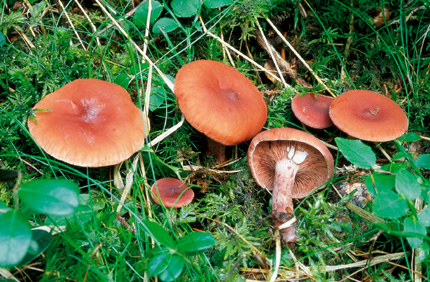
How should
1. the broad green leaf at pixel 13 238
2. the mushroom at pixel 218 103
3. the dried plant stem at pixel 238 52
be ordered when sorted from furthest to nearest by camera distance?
1. the dried plant stem at pixel 238 52
2. the mushroom at pixel 218 103
3. the broad green leaf at pixel 13 238

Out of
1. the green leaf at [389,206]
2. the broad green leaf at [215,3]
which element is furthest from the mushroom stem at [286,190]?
the broad green leaf at [215,3]

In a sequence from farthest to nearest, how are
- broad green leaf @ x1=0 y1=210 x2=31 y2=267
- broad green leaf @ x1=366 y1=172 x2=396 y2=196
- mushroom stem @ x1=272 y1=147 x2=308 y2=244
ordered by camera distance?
1. mushroom stem @ x1=272 y1=147 x2=308 y2=244
2. broad green leaf @ x1=366 y1=172 x2=396 y2=196
3. broad green leaf @ x1=0 y1=210 x2=31 y2=267

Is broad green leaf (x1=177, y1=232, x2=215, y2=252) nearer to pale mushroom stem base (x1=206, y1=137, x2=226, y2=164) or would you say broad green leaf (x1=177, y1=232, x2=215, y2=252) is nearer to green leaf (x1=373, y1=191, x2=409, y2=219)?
green leaf (x1=373, y1=191, x2=409, y2=219)

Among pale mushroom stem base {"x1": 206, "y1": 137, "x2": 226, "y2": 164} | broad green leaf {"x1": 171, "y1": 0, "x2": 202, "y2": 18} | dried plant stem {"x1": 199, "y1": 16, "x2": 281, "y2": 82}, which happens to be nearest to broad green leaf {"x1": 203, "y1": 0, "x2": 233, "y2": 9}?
broad green leaf {"x1": 171, "y1": 0, "x2": 202, "y2": 18}

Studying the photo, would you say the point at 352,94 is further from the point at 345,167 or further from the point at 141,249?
the point at 141,249

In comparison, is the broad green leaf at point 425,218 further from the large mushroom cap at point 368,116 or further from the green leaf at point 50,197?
the green leaf at point 50,197
